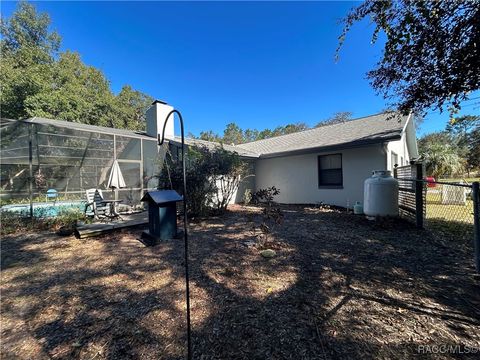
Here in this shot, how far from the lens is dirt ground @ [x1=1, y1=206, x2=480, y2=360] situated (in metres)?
1.97

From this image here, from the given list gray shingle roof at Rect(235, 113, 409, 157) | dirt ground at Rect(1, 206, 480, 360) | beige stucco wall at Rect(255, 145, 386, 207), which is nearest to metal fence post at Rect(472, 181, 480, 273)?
dirt ground at Rect(1, 206, 480, 360)

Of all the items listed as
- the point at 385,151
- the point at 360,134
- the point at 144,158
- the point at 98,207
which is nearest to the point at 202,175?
the point at 98,207

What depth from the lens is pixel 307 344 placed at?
6.45 feet

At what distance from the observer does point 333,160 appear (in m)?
9.75

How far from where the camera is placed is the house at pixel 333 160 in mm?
8500

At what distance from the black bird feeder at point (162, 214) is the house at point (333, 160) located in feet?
19.3

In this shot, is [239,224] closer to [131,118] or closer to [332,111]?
[131,118]

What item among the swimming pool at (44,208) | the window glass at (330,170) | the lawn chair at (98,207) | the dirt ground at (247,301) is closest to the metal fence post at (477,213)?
the dirt ground at (247,301)

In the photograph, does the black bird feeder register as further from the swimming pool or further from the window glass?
the window glass

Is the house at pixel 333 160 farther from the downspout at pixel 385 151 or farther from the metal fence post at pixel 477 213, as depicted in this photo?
the metal fence post at pixel 477 213

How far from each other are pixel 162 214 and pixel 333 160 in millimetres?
8086

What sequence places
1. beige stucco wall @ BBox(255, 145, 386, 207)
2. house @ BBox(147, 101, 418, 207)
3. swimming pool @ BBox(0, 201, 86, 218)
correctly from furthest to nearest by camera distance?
beige stucco wall @ BBox(255, 145, 386, 207), house @ BBox(147, 101, 418, 207), swimming pool @ BBox(0, 201, 86, 218)

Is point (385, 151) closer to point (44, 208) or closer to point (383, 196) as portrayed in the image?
point (383, 196)

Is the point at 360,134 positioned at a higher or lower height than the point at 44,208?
higher
